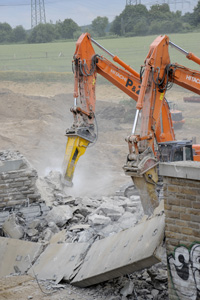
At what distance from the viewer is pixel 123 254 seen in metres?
8.25

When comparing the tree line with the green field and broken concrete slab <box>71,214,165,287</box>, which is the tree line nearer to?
the green field

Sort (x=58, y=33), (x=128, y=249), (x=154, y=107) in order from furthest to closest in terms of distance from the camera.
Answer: (x=58, y=33) → (x=154, y=107) → (x=128, y=249)

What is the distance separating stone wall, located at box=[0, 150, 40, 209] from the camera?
11711mm

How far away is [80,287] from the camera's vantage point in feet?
28.5

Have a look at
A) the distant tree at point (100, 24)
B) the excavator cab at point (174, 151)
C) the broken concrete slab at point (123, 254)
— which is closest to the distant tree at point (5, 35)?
the distant tree at point (100, 24)

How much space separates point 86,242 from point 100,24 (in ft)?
176

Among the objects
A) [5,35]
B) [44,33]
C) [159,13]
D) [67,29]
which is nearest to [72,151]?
[159,13]

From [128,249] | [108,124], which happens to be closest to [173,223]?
[128,249]

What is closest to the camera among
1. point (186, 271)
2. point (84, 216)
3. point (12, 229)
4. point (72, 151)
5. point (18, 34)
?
point (186, 271)

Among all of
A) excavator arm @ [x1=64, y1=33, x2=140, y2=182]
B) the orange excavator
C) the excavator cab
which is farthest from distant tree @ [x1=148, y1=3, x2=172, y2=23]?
the excavator cab

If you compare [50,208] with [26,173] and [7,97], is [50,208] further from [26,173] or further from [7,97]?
[7,97]

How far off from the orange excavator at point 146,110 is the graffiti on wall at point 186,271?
5129 millimetres

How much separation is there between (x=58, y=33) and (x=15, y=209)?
49626 millimetres

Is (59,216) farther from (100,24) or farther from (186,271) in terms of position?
(100,24)
